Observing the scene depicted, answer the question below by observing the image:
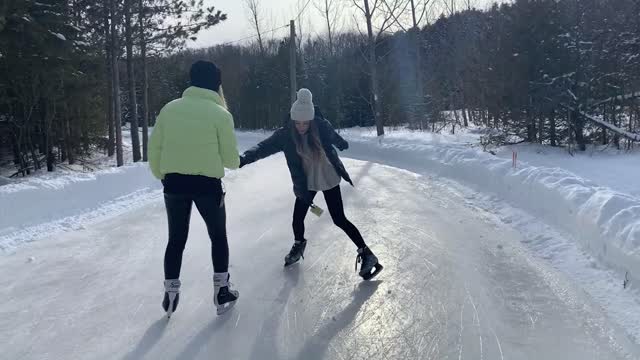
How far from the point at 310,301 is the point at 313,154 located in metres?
1.38

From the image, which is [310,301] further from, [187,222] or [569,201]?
[569,201]

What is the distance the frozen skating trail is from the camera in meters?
3.79

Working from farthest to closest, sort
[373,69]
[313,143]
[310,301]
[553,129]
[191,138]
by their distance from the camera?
[373,69] → [553,129] → [313,143] → [310,301] → [191,138]

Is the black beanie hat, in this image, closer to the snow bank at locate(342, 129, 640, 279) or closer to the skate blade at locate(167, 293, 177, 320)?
the skate blade at locate(167, 293, 177, 320)

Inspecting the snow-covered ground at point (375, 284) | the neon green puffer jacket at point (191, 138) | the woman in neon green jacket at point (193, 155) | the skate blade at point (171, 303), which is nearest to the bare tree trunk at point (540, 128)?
the snow-covered ground at point (375, 284)

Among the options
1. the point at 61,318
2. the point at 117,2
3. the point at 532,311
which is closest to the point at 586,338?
the point at 532,311

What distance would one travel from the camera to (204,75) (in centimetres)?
418

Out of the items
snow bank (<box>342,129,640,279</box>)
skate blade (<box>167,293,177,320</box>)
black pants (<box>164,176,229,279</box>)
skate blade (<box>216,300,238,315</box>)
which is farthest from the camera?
snow bank (<box>342,129,640,279</box>)

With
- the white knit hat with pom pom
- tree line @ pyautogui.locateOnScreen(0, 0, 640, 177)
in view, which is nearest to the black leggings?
the white knit hat with pom pom

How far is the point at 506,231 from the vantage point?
282 inches

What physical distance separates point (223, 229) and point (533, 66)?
14.8 m

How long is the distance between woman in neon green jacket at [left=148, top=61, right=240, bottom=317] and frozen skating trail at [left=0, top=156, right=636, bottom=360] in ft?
1.87

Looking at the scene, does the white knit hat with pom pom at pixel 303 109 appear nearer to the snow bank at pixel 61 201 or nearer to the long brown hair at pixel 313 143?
the long brown hair at pixel 313 143

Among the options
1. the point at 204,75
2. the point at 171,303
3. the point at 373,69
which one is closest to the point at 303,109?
the point at 204,75
